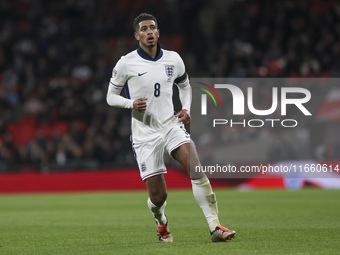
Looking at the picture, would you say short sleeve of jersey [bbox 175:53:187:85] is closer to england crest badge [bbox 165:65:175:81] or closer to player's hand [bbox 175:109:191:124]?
england crest badge [bbox 165:65:175:81]

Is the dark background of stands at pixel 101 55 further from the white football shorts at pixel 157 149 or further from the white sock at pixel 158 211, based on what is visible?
the white football shorts at pixel 157 149

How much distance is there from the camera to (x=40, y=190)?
2005 centimetres

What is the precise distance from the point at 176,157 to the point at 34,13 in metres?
19.3

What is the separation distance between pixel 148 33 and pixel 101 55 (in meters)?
16.4

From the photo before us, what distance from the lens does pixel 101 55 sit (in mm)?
23422

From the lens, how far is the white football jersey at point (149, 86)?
23.8 ft

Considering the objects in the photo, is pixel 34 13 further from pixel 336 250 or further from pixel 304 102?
pixel 336 250

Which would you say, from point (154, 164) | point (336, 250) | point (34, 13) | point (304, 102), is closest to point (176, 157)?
point (154, 164)

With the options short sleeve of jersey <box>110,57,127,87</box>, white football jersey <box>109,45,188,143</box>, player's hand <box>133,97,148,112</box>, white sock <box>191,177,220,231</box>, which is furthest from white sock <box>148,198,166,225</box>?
short sleeve of jersey <box>110,57,127,87</box>

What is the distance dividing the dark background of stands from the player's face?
11.8 m

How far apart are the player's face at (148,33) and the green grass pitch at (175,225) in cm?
222

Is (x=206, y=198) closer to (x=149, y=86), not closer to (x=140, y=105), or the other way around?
(x=140, y=105)

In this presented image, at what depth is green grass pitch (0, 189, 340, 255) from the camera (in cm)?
663

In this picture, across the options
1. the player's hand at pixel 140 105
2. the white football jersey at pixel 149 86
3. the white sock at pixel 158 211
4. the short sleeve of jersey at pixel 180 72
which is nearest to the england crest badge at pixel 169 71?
the white football jersey at pixel 149 86
